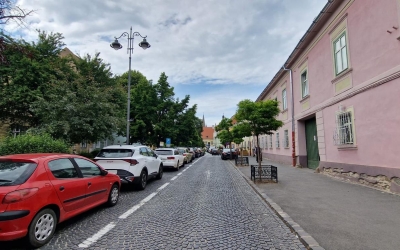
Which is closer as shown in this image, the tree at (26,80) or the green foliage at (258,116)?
the green foliage at (258,116)

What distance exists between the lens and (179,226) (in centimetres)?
488

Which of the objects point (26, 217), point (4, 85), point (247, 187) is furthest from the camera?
point (4, 85)

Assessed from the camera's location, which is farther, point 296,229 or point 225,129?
point 225,129

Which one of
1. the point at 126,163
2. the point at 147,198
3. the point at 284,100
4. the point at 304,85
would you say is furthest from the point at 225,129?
the point at 147,198

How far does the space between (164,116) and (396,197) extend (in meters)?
23.8

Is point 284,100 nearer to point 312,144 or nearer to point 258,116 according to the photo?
point 312,144

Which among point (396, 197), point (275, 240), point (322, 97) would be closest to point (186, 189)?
point (275, 240)

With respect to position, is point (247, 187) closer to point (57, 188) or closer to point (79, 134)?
point (57, 188)

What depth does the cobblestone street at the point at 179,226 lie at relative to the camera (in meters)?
4.04

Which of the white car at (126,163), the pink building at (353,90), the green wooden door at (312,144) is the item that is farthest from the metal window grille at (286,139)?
the white car at (126,163)

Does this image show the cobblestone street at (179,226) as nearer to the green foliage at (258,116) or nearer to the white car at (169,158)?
the green foliage at (258,116)

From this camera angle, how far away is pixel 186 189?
9078 mm

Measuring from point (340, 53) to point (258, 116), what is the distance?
483cm

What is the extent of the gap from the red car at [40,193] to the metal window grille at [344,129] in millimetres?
10043
